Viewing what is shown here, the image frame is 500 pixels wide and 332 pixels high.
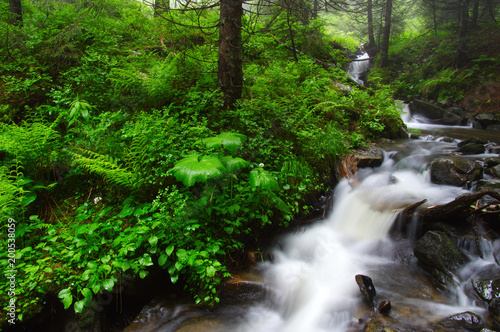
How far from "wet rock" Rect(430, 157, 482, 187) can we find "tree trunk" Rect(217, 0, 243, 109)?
461cm

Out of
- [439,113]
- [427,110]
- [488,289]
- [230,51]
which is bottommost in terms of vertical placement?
[488,289]

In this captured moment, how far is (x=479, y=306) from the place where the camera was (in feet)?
10.1

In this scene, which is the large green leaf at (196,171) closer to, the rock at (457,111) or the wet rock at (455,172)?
the wet rock at (455,172)

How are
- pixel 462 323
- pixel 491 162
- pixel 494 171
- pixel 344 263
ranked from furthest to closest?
pixel 491 162 → pixel 494 171 → pixel 344 263 → pixel 462 323

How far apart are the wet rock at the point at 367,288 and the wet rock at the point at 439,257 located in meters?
0.95

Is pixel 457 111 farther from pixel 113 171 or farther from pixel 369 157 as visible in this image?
pixel 113 171

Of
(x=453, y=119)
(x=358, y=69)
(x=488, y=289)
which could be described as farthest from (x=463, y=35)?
(x=488, y=289)

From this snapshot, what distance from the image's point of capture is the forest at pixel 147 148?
276 cm

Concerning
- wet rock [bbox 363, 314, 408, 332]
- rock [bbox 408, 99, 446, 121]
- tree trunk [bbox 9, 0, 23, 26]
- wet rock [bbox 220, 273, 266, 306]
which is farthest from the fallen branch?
tree trunk [bbox 9, 0, 23, 26]

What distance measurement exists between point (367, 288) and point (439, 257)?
1222 mm

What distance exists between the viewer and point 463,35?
1237cm

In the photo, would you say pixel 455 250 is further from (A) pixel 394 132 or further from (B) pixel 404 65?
(B) pixel 404 65

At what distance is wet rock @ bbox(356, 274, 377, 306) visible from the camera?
322cm

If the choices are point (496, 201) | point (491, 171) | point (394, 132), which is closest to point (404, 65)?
point (394, 132)
